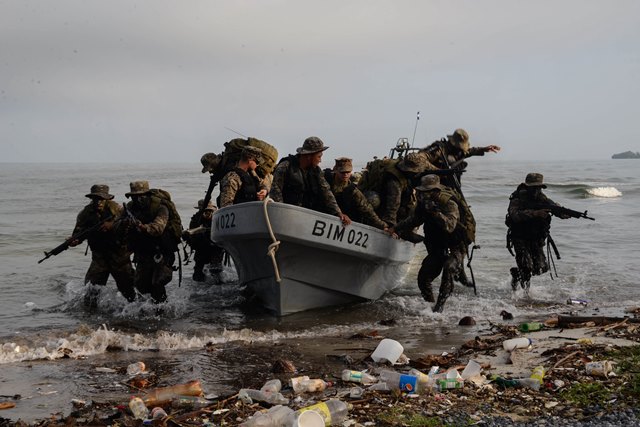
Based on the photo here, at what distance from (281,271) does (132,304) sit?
250 cm

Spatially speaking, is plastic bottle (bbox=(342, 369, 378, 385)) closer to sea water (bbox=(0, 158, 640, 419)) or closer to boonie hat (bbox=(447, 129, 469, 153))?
sea water (bbox=(0, 158, 640, 419))

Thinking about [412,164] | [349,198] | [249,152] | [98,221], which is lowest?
[98,221]

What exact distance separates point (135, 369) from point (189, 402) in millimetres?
1422

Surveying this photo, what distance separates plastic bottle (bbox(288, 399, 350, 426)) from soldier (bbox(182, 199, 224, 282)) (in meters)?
7.35

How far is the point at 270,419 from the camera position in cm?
509

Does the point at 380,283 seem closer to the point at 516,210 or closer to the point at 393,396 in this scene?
the point at 516,210

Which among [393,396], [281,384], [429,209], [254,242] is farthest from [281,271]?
[393,396]

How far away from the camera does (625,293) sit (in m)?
12.3

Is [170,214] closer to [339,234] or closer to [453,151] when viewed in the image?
[339,234]

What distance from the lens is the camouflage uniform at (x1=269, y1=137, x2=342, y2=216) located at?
380 inches

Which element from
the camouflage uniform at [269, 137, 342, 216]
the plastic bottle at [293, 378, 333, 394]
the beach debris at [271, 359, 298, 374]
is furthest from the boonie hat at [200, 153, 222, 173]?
the plastic bottle at [293, 378, 333, 394]

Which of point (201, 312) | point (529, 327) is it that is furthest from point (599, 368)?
point (201, 312)

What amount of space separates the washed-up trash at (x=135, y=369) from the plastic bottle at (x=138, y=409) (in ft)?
4.69

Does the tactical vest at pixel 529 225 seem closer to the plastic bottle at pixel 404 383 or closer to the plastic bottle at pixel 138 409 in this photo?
the plastic bottle at pixel 404 383
